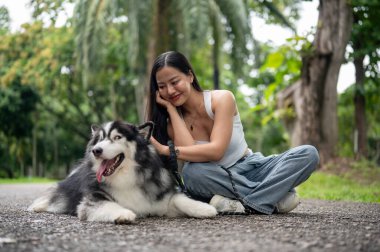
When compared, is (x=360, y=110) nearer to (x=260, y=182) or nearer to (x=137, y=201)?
(x=260, y=182)

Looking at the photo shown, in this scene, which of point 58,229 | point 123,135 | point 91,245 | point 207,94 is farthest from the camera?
point 207,94

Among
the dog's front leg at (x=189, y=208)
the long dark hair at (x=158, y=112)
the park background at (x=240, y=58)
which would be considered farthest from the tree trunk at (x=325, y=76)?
the dog's front leg at (x=189, y=208)

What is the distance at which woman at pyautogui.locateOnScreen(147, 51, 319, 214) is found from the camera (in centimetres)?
470

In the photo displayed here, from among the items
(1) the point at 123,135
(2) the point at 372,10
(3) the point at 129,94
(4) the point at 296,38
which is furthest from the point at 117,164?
(3) the point at 129,94

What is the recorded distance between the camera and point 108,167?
4.33 metres

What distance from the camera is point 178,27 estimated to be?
15.6 m

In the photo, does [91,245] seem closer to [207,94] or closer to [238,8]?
[207,94]

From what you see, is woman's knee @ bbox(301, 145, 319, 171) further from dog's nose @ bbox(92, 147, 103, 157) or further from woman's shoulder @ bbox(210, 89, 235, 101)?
dog's nose @ bbox(92, 147, 103, 157)

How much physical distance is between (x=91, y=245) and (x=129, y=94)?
26.6 meters

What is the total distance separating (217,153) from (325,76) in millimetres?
7919

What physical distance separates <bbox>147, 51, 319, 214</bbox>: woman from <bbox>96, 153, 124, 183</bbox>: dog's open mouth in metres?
0.49

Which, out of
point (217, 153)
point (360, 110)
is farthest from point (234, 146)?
point (360, 110)

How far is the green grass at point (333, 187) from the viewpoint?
320 inches

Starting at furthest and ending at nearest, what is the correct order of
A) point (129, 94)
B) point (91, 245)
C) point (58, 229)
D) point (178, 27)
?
point (129, 94) < point (178, 27) < point (58, 229) < point (91, 245)
